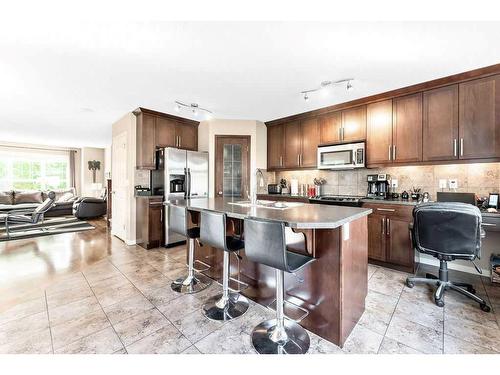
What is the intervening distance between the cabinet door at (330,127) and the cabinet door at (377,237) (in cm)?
146

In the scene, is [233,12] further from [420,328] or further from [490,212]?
[490,212]

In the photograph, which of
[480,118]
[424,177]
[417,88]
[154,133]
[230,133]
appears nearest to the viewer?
[480,118]

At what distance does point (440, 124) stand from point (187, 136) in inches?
165

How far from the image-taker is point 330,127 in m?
3.94

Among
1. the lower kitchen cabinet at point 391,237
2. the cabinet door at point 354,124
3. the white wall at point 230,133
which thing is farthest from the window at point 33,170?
the lower kitchen cabinet at point 391,237

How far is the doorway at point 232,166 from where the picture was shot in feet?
15.3

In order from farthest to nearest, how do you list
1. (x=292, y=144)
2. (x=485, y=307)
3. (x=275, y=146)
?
(x=275, y=146)
(x=292, y=144)
(x=485, y=307)

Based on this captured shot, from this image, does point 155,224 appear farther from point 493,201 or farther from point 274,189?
point 493,201

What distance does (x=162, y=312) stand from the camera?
80.4 inches

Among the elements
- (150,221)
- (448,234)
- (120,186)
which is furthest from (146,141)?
(448,234)

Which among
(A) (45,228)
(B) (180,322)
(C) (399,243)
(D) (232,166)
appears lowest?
(B) (180,322)

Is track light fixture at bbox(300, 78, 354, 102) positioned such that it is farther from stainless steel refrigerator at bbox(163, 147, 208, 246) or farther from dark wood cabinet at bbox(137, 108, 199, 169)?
dark wood cabinet at bbox(137, 108, 199, 169)

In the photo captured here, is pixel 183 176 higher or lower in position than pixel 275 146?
lower

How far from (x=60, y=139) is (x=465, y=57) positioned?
9.44 metres
